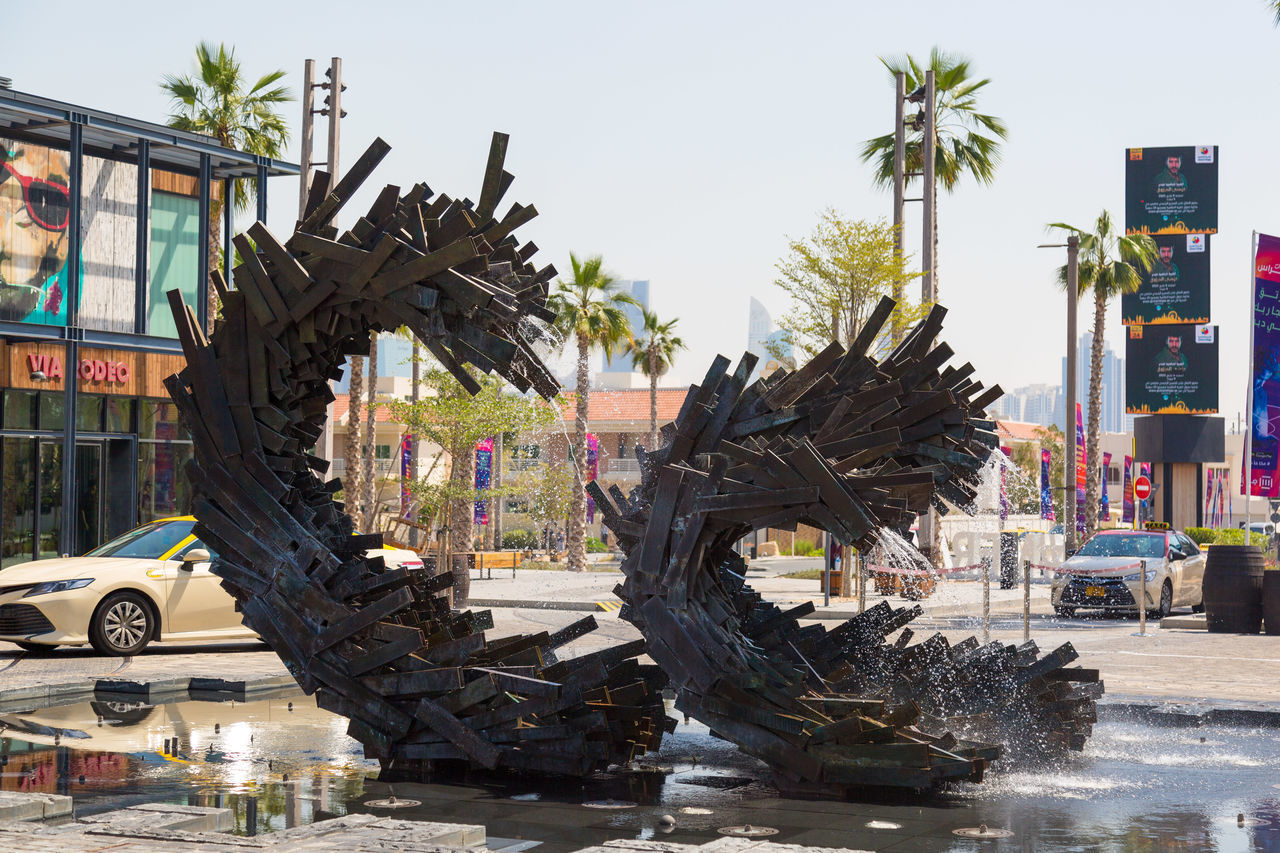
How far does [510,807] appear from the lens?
7.78 m

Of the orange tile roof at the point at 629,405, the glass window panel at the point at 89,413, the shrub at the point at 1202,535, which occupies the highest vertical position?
the orange tile roof at the point at 629,405

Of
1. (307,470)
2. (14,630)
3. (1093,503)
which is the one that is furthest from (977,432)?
(1093,503)

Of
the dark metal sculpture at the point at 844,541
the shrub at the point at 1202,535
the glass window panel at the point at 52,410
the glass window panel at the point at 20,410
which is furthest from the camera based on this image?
the shrub at the point at 1202,535

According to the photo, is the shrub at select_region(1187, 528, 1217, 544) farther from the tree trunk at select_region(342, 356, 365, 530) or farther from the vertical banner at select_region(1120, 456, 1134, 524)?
the tree trunk at select_region(342, 356, 365, 530)

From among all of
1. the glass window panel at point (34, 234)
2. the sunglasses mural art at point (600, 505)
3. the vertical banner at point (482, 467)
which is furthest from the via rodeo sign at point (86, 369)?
the sunglasses mural art at point (600, 505)

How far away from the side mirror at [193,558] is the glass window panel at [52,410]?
408 inches

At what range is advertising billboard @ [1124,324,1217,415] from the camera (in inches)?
2518

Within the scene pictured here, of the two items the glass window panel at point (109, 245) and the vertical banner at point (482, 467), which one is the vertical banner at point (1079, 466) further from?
the glass window panel at point (109, 245)

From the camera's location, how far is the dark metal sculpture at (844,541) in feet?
26.3

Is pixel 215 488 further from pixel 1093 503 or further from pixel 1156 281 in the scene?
pixel 1156 281

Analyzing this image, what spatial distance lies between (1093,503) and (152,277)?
2688 centimetres

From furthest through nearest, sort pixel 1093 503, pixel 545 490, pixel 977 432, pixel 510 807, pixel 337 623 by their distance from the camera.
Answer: pixel 545 490 < pixel 1093 503 < pixel 977 432 < pixel 337 623 < pixel 510 807

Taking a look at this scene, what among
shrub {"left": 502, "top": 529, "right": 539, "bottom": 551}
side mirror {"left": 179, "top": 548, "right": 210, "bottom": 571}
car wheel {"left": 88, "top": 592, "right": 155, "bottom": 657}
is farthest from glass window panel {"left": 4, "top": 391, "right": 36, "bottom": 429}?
shrub {"left": 502, "top": 529, "right": 539, "bottom": 551}

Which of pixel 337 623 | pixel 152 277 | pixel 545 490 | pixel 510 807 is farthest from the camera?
pixel 545 490
